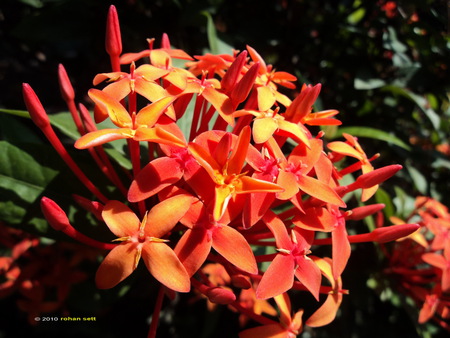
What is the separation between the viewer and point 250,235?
66 centimetres

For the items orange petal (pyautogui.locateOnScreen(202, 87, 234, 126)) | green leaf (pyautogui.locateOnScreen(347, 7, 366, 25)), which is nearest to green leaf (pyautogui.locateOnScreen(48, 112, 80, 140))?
orange petal (pyautogui.locateOnScreen(202, 87, 234, 126))

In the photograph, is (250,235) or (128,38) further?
(128,38)

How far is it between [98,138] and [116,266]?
0.17 m

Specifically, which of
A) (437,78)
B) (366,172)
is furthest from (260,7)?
(366,172)

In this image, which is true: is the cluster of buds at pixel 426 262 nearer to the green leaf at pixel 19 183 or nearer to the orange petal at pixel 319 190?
the orange petal at pixel 319 190

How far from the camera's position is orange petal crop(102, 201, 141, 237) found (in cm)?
53

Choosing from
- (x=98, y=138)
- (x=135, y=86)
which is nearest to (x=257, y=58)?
(x=135, y=86)

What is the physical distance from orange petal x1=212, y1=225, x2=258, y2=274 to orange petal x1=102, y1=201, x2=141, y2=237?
0.11 m

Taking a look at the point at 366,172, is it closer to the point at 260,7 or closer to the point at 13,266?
the point at 260,7

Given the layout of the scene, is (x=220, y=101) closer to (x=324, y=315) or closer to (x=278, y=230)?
(x=278, y=230)

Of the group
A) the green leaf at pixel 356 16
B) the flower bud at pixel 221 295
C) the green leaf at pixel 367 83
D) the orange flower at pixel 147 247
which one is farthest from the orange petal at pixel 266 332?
the green leaf at pixel 356 16

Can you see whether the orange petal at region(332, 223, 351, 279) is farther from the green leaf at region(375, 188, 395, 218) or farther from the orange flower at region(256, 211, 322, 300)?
the green leaf at region(375, 188, 395, 218)

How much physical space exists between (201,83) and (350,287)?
0.69 m

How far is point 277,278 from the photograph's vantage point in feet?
1.86
